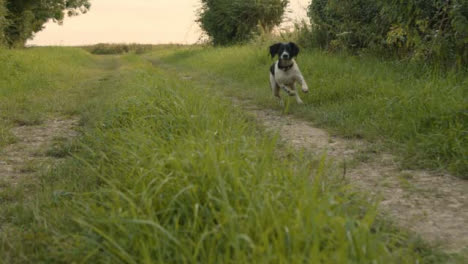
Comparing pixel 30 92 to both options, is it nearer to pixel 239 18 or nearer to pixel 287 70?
pixel 287 70

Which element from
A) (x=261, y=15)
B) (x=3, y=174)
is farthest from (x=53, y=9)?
(x=3, y=174)

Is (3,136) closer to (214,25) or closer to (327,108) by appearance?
(327,108)

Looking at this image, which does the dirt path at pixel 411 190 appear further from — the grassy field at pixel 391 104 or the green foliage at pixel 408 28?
the green foliage at pixel 408 28

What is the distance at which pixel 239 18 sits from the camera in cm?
2214

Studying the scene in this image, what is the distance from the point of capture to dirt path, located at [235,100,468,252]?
2.53m

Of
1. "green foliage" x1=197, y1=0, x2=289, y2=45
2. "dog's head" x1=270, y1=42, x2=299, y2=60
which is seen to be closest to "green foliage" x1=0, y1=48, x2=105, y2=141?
"dog's head" x1=270, y1=42, x2=299, y2=60

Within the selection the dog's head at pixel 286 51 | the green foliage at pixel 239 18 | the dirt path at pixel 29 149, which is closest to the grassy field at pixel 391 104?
the dog's head at pixel 286 51

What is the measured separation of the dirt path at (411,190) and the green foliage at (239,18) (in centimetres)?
1651

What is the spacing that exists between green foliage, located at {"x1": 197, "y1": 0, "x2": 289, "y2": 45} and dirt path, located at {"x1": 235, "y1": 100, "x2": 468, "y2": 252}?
16.5 m

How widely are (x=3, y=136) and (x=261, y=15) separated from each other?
1780cm

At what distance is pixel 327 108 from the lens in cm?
646

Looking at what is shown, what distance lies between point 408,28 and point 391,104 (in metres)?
2.44

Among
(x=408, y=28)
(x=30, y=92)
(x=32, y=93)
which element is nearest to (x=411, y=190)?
(x=408, y=28)

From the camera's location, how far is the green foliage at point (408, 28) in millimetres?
6289
